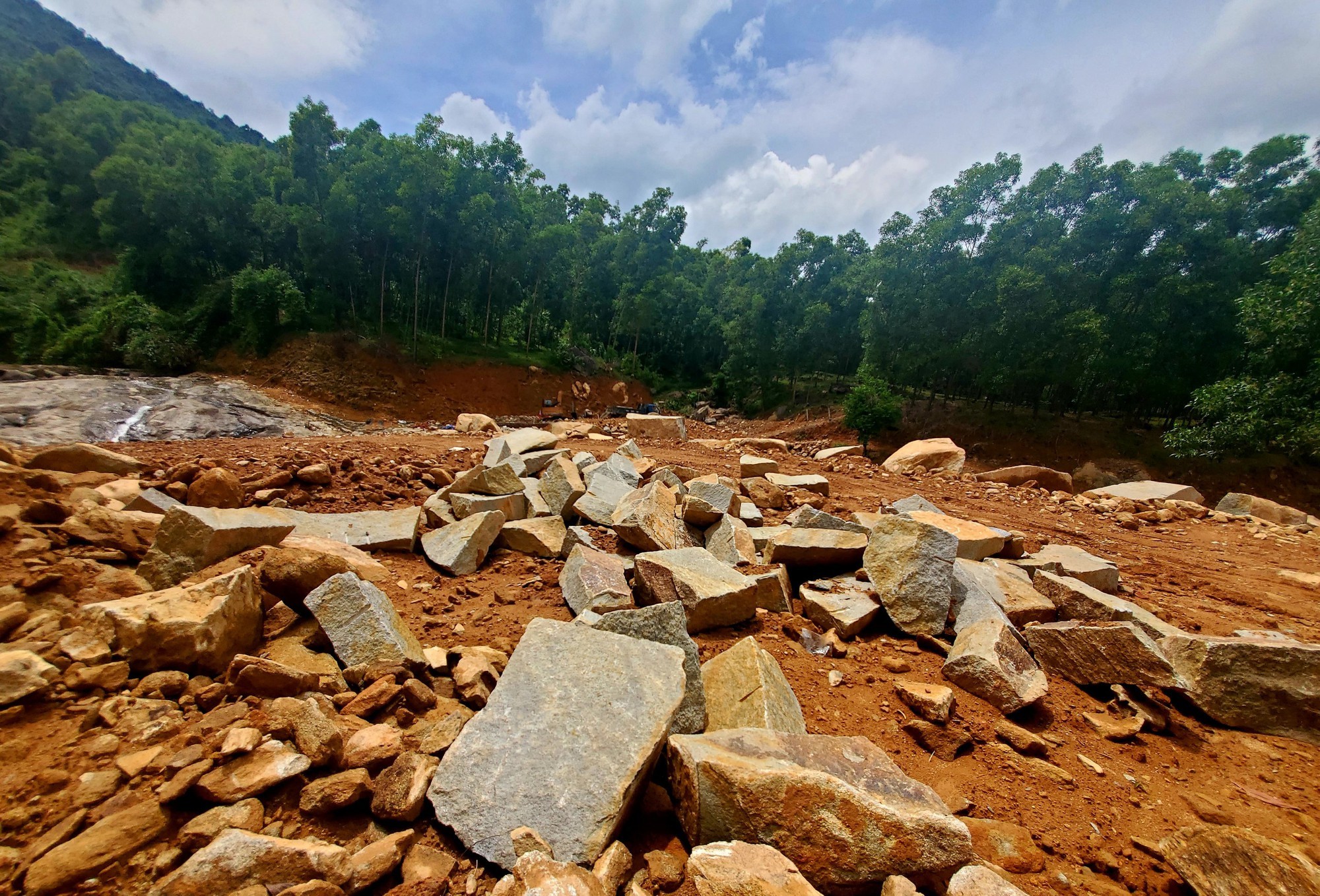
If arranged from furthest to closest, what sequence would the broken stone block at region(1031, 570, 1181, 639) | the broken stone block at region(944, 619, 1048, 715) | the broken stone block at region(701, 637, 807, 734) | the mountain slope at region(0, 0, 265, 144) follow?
the mountain slope at region(0, 0, 265, 144)
the broken stone block at region(1031, 570, 1181, 639)
the broken stone block at region(944, 619, 1048, 715)
the broken stone block at region(701, 637, 807, 734)

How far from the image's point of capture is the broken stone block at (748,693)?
207cm

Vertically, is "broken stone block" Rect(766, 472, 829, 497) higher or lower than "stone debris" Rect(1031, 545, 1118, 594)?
lower

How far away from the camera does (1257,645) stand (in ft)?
8.16

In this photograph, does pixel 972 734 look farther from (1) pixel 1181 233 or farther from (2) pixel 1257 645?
(1) pixel 1181 233

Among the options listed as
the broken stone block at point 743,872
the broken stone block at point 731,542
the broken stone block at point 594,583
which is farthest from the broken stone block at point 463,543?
the broken stone block at point 743,872

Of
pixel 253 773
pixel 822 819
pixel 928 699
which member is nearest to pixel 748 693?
pixel 822 819

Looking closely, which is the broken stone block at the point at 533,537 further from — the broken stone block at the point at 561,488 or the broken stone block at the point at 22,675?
the broken stone block at the point at 22,675

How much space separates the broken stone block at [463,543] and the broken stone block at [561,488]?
85cm

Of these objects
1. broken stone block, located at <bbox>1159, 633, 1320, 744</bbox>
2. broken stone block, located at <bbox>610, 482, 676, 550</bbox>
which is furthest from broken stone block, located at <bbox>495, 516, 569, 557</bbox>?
broken stone block, located at <bbox>1159, 633, 1320, 744</bbox>

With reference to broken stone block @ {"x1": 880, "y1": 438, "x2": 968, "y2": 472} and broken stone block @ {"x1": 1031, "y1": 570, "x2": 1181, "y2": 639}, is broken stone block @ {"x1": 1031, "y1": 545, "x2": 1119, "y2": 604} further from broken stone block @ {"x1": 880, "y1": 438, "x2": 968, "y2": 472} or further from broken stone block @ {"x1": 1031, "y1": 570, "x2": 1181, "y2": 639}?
broken stone block @ {"x1": 880, "y1": 438, "x2": 968, "y2": 472}

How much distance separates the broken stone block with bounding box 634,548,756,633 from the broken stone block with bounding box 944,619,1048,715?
3.67ft

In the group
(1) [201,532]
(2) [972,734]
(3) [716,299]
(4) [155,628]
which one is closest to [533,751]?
(4) [155,628]

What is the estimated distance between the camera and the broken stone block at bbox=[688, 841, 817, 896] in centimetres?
129

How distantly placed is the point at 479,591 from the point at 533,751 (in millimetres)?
1779
